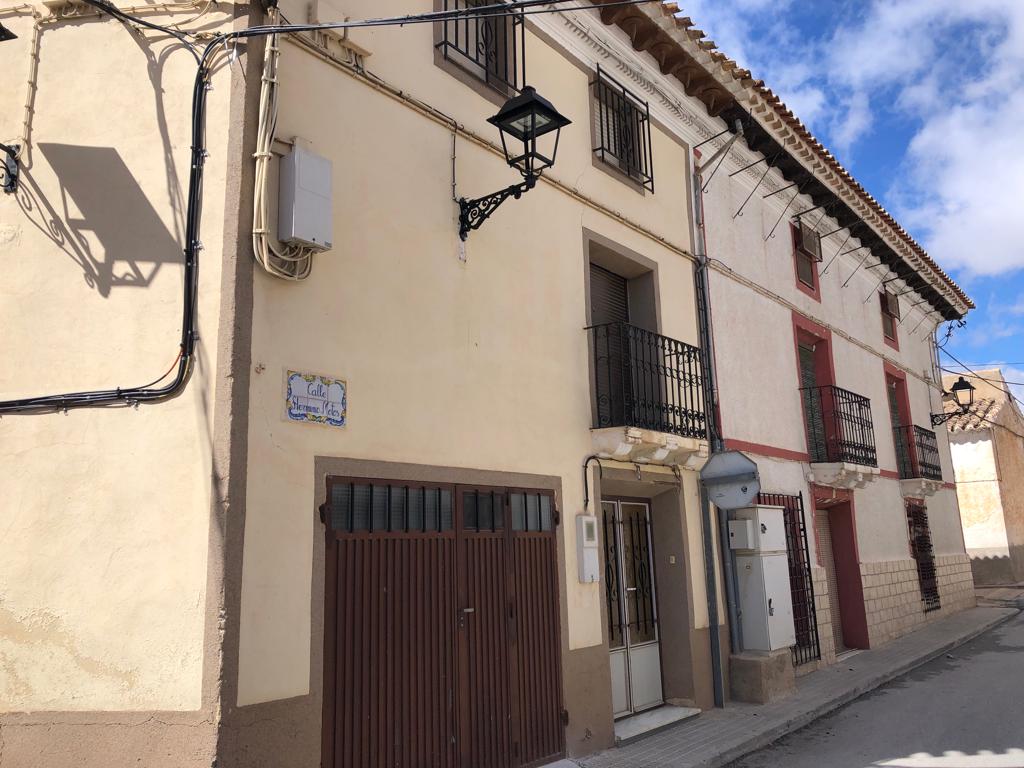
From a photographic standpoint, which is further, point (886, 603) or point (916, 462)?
point (916, 462)

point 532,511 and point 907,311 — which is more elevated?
point 907,311

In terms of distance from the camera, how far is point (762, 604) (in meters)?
8.49

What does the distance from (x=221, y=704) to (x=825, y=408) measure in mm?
9933

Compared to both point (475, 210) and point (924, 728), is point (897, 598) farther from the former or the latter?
point (475, 210)

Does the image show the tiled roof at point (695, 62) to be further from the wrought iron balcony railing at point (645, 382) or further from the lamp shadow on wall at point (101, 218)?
the lamp shadow on wall at point (101, 218)

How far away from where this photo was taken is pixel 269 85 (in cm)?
492

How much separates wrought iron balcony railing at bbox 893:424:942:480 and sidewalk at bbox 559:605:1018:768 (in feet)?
11.1

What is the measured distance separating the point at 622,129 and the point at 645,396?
10.0 ft

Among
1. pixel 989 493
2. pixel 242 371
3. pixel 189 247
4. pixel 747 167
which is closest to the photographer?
pixel 242 371

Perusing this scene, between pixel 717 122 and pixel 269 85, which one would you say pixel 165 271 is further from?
pixel 717 122

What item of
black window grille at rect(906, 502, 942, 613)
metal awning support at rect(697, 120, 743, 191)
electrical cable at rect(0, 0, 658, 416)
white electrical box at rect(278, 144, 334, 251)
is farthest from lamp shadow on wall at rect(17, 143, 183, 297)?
black window grille at rect(906, 502, 942, 613)

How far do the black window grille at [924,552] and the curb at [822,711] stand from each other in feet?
4.35

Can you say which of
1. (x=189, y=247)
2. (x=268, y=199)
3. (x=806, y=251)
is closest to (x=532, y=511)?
(x=268, y=199)

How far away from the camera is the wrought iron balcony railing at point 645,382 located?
7426 millimetres
